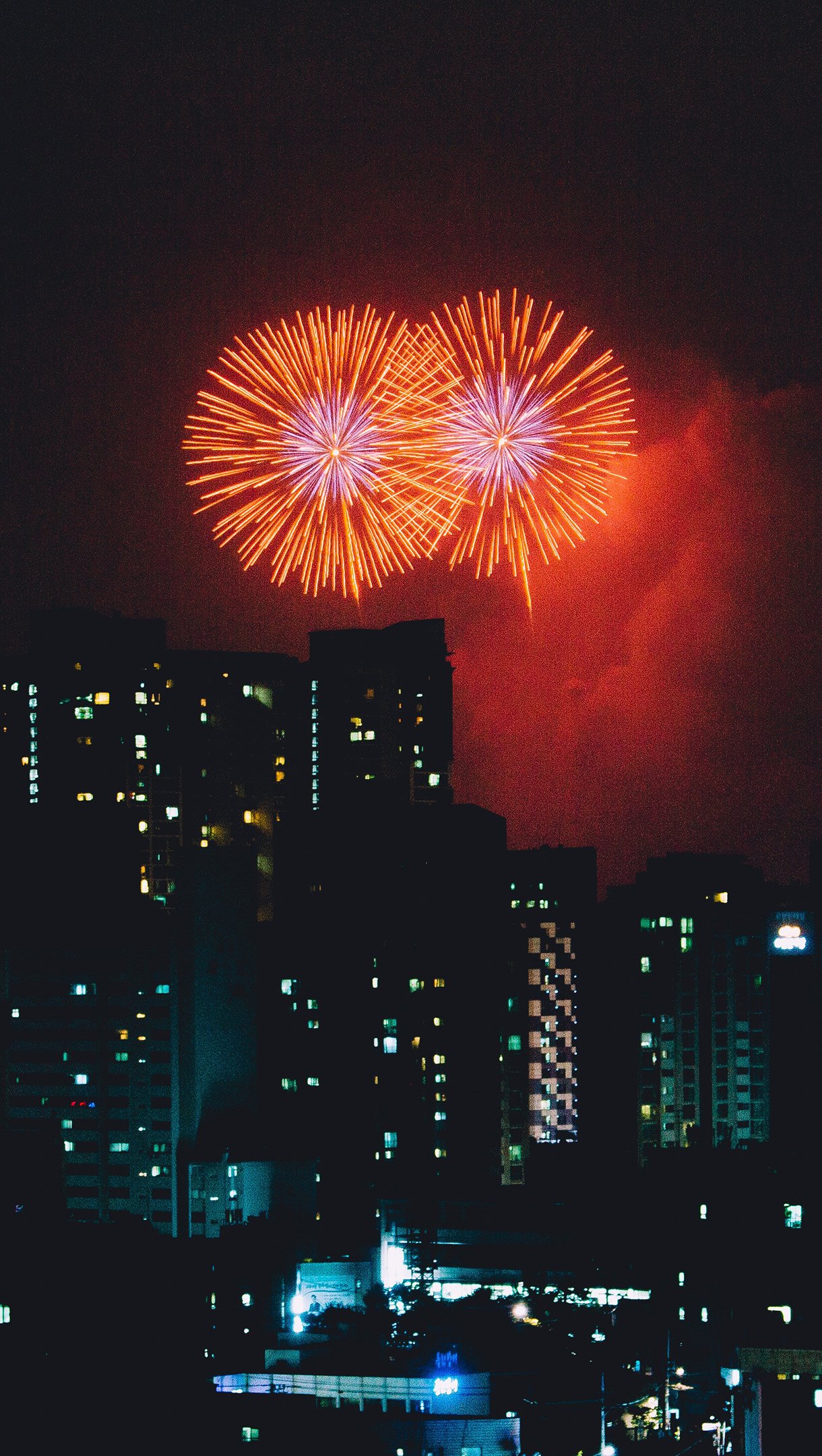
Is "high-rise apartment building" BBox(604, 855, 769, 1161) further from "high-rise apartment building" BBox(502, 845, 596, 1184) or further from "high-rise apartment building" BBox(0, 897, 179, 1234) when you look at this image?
"high-rise apartment building" BBox(0, 897, 179, 1234)

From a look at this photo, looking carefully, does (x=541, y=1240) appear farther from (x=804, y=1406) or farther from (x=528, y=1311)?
(x=804, y=1406)

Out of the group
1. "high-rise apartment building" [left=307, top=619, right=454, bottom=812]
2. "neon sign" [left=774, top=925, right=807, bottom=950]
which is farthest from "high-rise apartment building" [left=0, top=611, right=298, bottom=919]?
"neon sign" [left=774, top=925, right=807, bottom=950]

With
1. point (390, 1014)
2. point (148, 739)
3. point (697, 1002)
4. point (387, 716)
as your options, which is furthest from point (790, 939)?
point (148, 739)

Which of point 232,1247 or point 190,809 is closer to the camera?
point 232,1247

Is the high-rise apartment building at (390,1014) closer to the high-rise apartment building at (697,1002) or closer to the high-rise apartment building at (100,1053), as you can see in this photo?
the high-rise apartment building at (100,1053)

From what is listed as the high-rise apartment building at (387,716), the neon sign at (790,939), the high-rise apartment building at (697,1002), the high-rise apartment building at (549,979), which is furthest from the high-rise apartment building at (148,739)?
the neon sign at (790,939)

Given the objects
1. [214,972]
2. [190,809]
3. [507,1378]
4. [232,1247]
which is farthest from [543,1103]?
[507,1378]

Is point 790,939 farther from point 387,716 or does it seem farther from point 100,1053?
point 100,1053
